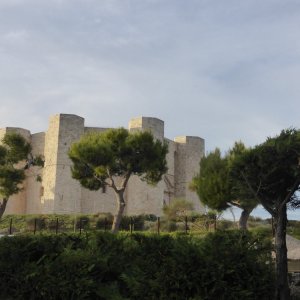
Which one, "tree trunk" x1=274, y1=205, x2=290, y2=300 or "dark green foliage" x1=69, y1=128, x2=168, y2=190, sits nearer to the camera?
"tree trunk" x1=274, y1=205, x2=290, y2=300

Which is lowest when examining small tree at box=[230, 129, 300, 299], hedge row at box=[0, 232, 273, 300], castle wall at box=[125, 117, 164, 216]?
hedge row at box=[0, 232, 273, 300]

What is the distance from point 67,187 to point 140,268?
3295 centimetres

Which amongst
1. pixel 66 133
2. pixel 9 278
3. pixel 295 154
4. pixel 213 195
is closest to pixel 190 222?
pixel 213 195

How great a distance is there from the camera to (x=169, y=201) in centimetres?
4359

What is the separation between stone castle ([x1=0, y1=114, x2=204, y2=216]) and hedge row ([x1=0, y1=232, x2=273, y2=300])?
103 ft

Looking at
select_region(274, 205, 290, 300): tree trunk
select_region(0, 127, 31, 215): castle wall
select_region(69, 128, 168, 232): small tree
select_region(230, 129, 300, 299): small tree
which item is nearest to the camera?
select_region(274, 205, 290, 300): tree trunk

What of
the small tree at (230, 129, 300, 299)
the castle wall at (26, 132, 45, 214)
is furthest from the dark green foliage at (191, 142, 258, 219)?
the castle wall at (26, 132, 45, 214)

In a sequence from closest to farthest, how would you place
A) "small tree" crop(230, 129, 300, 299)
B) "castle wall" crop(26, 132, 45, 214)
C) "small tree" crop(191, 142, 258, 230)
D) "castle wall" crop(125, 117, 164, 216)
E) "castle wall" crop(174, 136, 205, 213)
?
"small tree" crop(230, 129, 300, 299) < "small tree" crop(191, 142, 258, 230) < "castle wall" crop(125, 117, 164, 216) < "castle wall" crop(26, 132, 45, 214) < "castle wall" crop(174, 136, 205, 213)

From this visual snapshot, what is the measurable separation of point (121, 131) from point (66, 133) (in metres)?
13.1

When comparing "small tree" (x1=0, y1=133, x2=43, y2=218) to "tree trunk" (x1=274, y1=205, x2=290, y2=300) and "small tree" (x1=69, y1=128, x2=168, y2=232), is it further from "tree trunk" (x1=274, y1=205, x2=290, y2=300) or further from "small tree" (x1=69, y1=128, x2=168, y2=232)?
"tree trunk" (x1=274, y1=205, x2=290, y2=300)

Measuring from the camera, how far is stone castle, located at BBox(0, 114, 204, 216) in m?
38.2

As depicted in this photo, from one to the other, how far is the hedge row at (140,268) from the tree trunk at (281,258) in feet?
1.72

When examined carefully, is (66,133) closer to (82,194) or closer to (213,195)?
(82,194)

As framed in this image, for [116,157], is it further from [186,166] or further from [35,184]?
[186,166]
